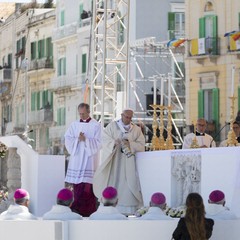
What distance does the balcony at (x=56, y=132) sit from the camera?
56.4 m

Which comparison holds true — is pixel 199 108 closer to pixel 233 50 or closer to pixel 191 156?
pixel 233 50

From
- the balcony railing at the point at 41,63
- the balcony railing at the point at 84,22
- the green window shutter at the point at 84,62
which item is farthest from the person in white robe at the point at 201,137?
the balcony railing at the point at 41,63

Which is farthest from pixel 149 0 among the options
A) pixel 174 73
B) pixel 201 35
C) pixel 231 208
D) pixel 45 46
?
pixel 231 208

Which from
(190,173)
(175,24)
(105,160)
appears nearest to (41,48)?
(175,24)

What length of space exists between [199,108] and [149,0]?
7.86 m

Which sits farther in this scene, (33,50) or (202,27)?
(33,50)

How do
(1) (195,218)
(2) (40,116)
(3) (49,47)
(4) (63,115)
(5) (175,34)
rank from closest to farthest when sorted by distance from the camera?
(1) (195,218) → (5) (175,34) → (4) (63,115) → (3) (49,47) → (2) (40,116)

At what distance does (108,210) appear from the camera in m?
15.7

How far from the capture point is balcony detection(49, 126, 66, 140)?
5637cm

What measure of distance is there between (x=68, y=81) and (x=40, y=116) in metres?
4.06

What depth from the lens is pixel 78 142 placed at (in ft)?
64.0

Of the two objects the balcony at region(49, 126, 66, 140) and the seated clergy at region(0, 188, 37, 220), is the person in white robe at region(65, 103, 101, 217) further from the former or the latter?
the balcony at region(49, 126, 66, 140)

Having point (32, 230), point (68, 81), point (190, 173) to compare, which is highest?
point (68, 81)

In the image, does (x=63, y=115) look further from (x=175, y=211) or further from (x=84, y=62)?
(x=175, y=211)
